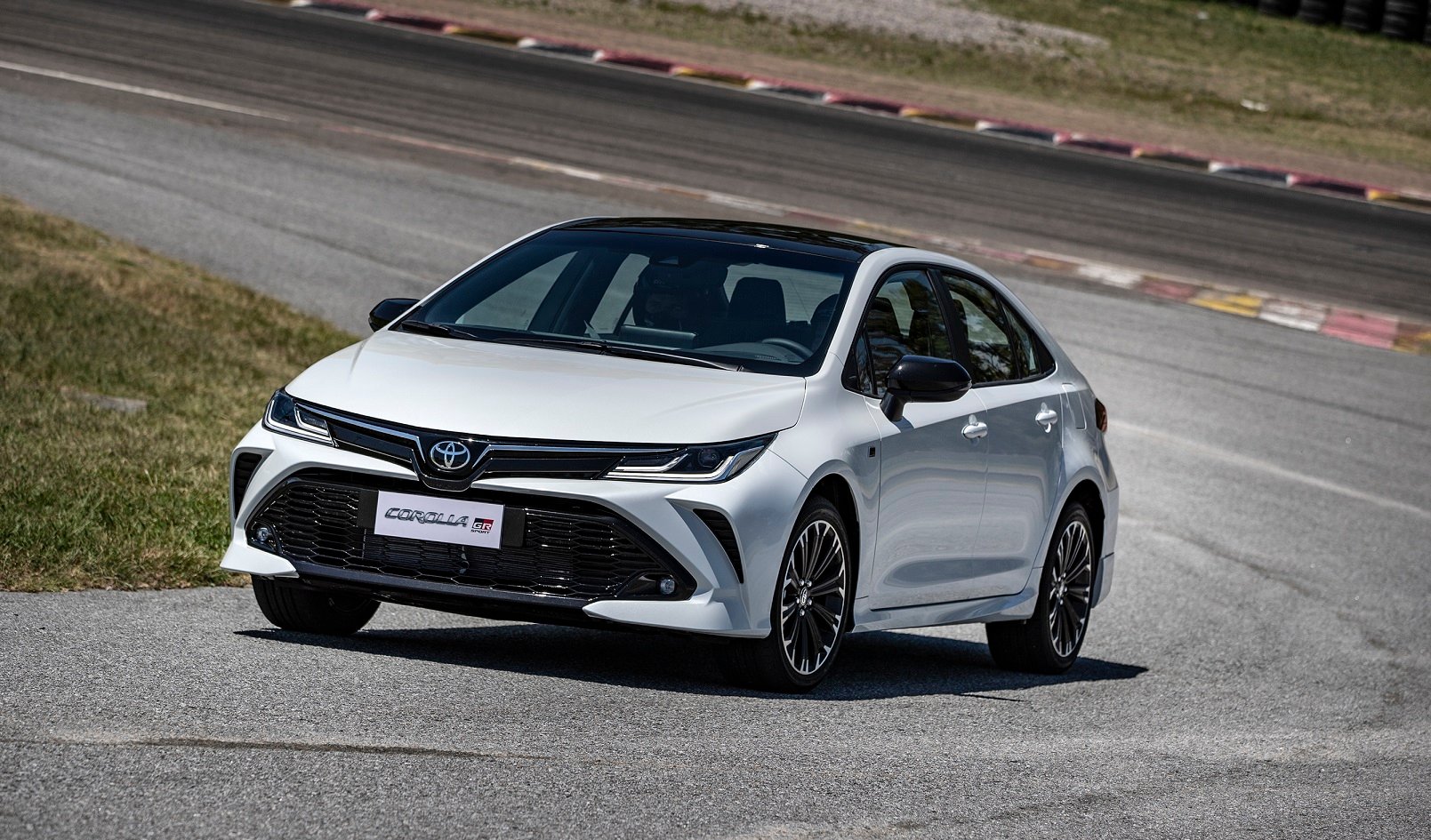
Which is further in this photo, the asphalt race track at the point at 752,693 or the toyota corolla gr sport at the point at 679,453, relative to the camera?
the toyota corolla gr sport at the point at 679,453

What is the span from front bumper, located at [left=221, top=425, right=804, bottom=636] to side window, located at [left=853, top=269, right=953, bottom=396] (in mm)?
987

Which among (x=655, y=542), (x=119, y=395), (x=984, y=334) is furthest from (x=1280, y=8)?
(x=655, y=542)

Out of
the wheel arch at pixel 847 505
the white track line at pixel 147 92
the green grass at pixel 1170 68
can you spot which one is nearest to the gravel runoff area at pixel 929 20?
the green grass at pixel 1170 68

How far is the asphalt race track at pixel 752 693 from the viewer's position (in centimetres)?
504

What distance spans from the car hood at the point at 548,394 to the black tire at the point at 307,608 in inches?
27.9

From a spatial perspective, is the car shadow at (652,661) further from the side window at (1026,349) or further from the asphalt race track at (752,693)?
the side window at (1026,349)

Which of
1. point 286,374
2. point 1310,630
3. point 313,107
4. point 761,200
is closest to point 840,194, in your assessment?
point 761,200

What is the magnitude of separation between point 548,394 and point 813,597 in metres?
1.13

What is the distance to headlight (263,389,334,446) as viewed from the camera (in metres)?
6.34

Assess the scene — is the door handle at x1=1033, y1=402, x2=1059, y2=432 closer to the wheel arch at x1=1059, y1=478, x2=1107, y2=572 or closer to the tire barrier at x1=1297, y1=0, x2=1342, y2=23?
the wheel arch at x1=1059, y1=478, x2=1107, y2=572

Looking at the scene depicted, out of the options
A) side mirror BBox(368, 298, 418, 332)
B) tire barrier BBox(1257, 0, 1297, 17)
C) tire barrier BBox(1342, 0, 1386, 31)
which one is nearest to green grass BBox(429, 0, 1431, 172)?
tire barrier BBox(1342, 0, 1386, 31)

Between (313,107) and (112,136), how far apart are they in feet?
12.0

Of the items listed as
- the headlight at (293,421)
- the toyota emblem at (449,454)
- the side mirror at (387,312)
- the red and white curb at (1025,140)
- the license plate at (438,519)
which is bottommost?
the red and white curb at (1025,140)

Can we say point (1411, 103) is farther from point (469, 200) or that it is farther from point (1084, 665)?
point (1084, 665)
